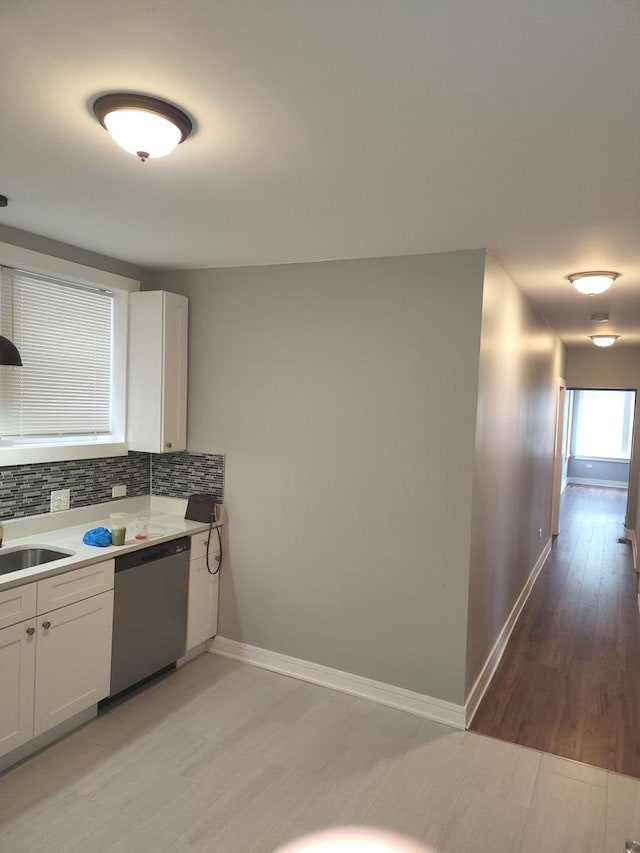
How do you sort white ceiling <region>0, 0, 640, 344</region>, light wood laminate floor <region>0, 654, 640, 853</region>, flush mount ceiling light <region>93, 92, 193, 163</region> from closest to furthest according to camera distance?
white ceiling <region>0, 0, 640, 344</region>
flush mount ceiling light <region>93, 92, 193, 163</region>
light wood laminate floor <region>0, 654, 640, 853</region>

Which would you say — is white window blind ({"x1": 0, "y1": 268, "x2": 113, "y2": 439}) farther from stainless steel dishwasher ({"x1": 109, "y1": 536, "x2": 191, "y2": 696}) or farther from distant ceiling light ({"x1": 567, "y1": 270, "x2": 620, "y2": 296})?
distant ceiling light ({"x1": 567, "y1": 270, "x2": 620, "y2": 296})

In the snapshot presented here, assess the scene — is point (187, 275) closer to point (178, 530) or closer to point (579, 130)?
point (178, 530)

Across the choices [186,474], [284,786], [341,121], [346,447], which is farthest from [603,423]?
[341,121]

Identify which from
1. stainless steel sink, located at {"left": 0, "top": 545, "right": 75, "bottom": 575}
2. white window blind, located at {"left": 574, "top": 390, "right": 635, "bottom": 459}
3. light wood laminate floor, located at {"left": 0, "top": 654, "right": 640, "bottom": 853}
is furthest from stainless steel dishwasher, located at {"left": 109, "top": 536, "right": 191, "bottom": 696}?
white window blind, located at {"left": 574, "top": 390, "right": 635, "bottom": 459}

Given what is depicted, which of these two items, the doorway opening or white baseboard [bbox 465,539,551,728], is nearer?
white baseboard [bbox 465,539,551,728]

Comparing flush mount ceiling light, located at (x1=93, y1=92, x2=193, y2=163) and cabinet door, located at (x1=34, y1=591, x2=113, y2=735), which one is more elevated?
flush mount ceiling light, located at (x1=93, y1=92, x2=193, y2=163)

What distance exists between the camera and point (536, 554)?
233 inches

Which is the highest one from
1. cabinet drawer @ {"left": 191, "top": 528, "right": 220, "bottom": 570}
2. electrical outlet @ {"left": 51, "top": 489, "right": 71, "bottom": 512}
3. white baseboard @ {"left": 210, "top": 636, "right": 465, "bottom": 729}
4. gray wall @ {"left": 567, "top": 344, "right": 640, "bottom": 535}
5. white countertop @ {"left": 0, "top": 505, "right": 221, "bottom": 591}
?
gray wall @ {"left": 567, "top": 344, "right": 640, "bottom": 535}

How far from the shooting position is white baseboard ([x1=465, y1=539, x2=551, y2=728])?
322 centimetres

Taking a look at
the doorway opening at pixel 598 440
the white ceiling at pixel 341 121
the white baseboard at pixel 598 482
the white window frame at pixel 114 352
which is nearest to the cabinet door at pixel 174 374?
the white window frame at pixel 114 352

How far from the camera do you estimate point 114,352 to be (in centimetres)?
371

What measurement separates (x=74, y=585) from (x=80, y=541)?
1.42 ft

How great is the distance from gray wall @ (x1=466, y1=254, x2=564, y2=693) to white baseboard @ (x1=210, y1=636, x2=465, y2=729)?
0.67 feet

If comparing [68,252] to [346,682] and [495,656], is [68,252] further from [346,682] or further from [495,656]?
[495,656]
